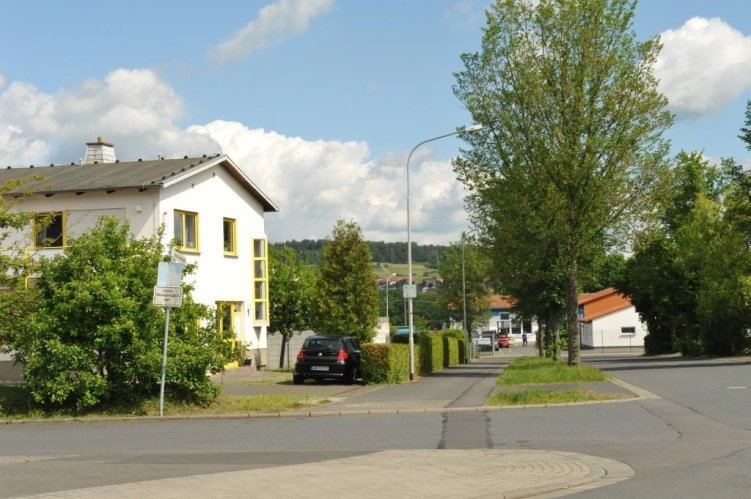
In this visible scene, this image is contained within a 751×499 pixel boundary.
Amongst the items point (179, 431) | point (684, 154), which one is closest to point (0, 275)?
point (179, 431)

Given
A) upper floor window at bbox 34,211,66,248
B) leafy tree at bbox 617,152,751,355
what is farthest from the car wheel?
leafy tree at bbox 617,152,751,355

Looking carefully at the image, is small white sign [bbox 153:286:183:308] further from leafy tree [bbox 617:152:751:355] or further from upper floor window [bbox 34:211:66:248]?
leafy tree [bbox 617:152:751:355]

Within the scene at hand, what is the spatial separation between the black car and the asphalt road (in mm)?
8101

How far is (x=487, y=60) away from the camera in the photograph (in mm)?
37438

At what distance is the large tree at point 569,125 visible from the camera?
119 ft

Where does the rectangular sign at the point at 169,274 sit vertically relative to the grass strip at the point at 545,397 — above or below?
above

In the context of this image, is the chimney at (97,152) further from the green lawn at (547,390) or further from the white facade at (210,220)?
the green lawn at (547,390)

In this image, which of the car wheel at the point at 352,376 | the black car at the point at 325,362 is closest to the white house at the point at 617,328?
the car wheel at the point at 352,376

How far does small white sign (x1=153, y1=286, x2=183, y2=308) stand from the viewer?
19.4 m

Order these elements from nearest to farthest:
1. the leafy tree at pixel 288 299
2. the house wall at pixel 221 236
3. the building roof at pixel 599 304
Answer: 1. the house wall at pixel 221 236
2. the leafy tree at pixel 288 299
3. the building roof at pixel 599 304

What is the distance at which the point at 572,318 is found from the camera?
37000 mm

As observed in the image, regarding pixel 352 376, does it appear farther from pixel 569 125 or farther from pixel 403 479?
pixel 403 479

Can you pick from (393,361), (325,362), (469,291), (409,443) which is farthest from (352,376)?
(469,291)

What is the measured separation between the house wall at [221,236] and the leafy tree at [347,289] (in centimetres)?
512
